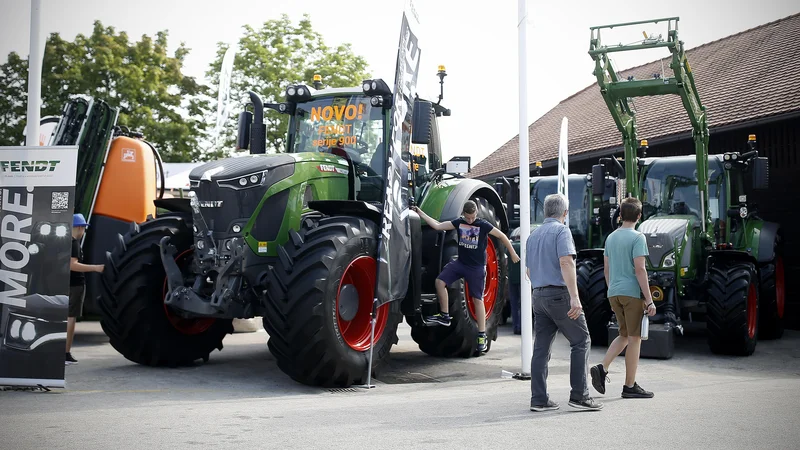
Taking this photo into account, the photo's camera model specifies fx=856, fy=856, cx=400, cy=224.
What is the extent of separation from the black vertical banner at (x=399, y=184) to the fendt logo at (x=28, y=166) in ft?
10.2

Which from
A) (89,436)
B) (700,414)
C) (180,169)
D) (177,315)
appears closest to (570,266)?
(700,414)

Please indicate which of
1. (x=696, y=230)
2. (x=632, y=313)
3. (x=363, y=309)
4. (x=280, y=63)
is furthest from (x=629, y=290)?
(x=280, y=63)

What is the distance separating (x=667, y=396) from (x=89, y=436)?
4874mm

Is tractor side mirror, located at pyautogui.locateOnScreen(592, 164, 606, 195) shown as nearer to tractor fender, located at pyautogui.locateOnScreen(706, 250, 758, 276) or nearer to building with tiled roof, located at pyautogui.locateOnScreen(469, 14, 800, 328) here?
tractor fender, located at pyautogui.locateOnScreen(706, 250, 758, 276)

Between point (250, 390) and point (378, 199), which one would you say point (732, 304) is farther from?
point (250, 390)

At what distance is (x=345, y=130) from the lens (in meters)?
9.73

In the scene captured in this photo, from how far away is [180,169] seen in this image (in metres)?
22.2

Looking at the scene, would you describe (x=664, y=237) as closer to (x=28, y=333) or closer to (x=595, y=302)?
(x=595, y=302)

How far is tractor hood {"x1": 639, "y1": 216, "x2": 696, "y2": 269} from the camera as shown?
431 inches

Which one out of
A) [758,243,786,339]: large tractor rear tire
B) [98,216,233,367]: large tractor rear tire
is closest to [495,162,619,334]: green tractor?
[758,243,786,339]: large tractor rear tire

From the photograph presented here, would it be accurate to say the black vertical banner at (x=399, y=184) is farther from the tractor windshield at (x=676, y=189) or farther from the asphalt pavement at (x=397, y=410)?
the tractor windshield at (x=676, y=189)

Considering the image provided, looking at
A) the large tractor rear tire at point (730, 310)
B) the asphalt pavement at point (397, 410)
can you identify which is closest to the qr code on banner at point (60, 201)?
the asphalt pavement at point (397, 410)

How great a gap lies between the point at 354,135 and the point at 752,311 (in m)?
6.04

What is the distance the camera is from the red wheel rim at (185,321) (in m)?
9.01
